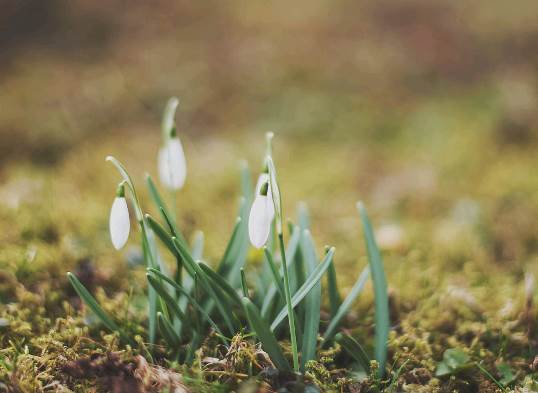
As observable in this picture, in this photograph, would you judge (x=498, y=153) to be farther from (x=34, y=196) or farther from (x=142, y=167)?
(x=34, y=196)

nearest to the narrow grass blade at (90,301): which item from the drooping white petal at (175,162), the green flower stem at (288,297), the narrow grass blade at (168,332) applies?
the narrow grass blade at (168,332)

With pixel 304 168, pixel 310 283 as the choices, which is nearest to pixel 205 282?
pixel 310 283

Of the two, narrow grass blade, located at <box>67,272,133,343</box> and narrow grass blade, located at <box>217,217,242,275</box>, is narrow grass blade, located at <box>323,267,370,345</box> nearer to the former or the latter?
narrow grass blade, located at <box>217,217,242,275</box>

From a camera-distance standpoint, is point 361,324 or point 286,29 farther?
point 286,29

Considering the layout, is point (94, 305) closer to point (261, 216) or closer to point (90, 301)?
point (90, 301)

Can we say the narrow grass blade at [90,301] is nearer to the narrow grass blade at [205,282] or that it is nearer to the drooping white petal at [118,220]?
the drooping white petal at [118,220]

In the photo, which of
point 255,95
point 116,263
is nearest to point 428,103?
point 255,95
